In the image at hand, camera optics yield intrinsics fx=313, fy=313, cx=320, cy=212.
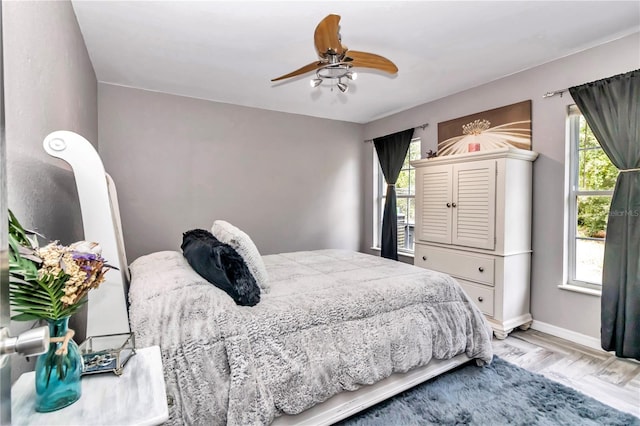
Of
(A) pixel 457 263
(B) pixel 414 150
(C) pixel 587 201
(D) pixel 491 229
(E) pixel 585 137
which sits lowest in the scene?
(A) pixel 457 263

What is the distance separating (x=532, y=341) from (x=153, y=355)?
309 centimetres

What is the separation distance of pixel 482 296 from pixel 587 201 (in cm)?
123

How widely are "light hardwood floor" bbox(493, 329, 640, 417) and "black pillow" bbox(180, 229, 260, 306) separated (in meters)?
2.15

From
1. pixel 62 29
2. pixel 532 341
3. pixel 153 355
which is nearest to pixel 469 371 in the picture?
pixel 532 341

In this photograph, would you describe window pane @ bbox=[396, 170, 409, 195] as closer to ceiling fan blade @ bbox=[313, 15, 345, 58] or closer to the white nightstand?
ceiling fan blade @ bbox=[313, 15, 345, 58]

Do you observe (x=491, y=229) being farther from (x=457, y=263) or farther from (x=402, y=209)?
(x=402, y=209)

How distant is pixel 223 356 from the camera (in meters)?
1.46

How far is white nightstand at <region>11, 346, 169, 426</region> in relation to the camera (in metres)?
0.73

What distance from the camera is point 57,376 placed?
2.50 feet

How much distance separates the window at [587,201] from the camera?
267 centimetres

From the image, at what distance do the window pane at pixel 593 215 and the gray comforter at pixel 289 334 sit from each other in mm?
1425

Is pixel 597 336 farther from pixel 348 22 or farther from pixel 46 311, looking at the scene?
pixel 46 311

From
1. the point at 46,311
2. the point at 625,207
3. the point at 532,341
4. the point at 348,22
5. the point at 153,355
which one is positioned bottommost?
the point at 532,341

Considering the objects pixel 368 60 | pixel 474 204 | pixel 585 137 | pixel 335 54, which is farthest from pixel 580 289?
pixel 335 54
